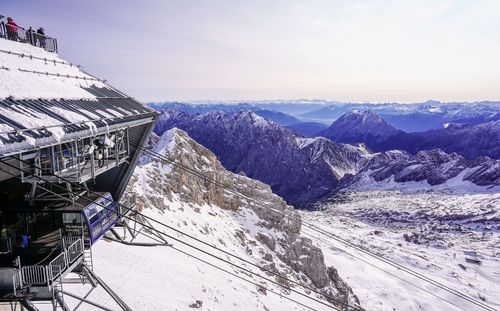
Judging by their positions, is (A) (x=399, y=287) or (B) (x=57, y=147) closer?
(B) (x=57, y=147)

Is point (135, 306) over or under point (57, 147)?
under

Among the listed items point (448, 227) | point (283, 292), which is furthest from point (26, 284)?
point (448, 227)

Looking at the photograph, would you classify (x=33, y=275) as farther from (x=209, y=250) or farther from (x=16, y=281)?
(x=209, y=250)

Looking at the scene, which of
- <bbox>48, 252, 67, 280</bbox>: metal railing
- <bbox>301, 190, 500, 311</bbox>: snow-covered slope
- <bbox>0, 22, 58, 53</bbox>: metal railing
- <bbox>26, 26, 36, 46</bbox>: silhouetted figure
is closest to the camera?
<bbox>48, 252, 67, 280</bbox>: metal railing

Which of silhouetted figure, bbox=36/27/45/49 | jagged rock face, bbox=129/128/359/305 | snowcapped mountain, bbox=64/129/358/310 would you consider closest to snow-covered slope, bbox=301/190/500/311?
jagged rock face, bbox=129/128/359/305

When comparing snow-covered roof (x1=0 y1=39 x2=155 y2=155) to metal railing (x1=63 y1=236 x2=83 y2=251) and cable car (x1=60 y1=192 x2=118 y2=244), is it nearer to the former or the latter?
cable car (x1=60 y1=192 x2=118 y2=244)

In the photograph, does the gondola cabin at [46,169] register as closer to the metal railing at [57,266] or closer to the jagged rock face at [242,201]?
the metal railing at [57,266]

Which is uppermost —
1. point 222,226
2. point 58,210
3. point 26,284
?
point 58,210

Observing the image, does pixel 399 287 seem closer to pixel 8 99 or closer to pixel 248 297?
pixel 248 297
